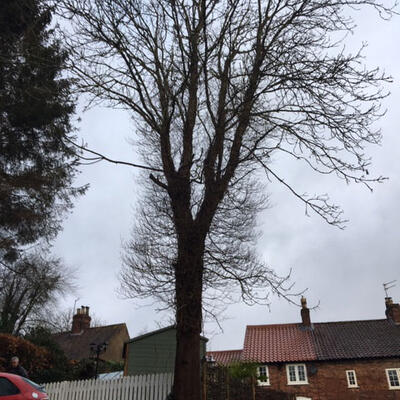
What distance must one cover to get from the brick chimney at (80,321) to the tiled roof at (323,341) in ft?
56.0

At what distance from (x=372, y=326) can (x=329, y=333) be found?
3158 mm

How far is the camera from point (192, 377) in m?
6.96

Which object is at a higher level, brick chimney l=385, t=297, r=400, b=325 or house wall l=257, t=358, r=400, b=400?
brick chimney l=385, t=297, r=400, b=325

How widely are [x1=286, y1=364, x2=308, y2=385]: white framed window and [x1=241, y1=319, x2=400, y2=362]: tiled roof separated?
18.7 inches

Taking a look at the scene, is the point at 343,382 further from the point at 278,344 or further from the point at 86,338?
the point at 86,338

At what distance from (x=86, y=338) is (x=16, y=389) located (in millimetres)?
32112

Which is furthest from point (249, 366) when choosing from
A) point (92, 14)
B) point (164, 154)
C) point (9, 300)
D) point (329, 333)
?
point (9, 300)

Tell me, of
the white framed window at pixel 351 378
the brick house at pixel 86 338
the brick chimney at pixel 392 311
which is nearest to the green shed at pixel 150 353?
the white framed window at pixel 351 378

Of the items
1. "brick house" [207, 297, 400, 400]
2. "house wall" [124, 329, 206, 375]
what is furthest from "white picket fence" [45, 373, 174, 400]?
"brick house" [207, 297, 400, 400]

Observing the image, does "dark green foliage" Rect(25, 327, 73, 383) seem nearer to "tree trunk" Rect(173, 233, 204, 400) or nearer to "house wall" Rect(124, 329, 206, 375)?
"house wall" Rect(124, 329, 206, 375)

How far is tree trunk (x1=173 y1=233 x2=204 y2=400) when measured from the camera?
22.7 feet

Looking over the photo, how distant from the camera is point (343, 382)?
2541 centimetres

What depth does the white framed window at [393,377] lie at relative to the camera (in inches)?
977

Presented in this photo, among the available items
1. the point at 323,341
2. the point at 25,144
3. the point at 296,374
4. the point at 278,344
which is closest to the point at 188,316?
the point at 25,144
